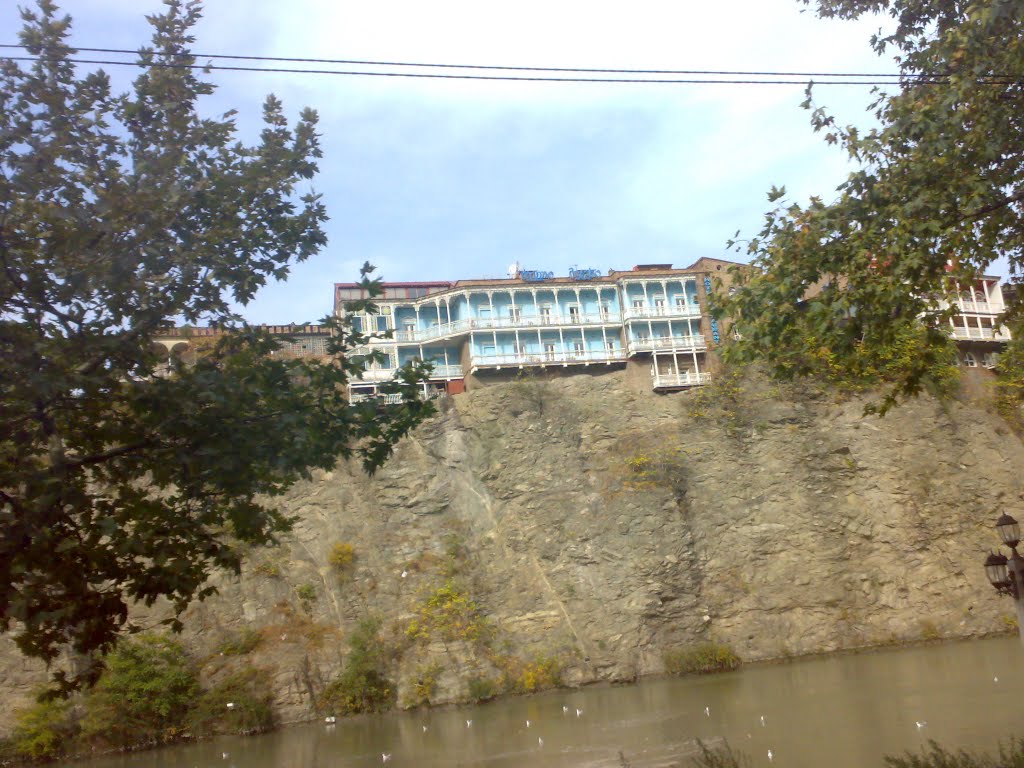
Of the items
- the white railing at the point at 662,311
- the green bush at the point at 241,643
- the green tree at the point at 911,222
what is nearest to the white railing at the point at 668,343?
the white railing at the point at 662,311

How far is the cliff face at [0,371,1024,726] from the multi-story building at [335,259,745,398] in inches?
195

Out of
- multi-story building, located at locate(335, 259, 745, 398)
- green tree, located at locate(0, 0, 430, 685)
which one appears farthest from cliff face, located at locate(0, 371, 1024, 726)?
green tree, located at locate(0, 0, 430, 685)

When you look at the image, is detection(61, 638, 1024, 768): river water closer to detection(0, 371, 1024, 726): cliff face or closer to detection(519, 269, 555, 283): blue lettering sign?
detection(0, 371, 1024, 726): cliff face

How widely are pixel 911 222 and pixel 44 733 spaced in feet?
86.8

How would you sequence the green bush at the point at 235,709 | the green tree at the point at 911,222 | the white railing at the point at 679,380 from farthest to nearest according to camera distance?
the white railing at the point at 679,380 < the green bush at the point at 235,709 < the green tree at the point at 911,222

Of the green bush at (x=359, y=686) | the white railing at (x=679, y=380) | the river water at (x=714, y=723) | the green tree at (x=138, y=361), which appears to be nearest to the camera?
the green tree at (x=138, y=361)

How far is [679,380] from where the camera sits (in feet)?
134

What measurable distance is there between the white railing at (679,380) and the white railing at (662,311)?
3.06 metres

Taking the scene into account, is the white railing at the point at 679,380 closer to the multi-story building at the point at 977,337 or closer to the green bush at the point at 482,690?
the multi-story building at the point at 977,337

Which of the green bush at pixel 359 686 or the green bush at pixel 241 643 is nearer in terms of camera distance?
the green bush at pixel 359 686

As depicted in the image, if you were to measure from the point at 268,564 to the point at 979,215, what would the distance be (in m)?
27.2

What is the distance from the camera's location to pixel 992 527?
105 feet

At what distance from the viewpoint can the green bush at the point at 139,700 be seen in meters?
25.6

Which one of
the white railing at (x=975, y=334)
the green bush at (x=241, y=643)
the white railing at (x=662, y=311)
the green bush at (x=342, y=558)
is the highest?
the white railing at (x=662, y=311)
